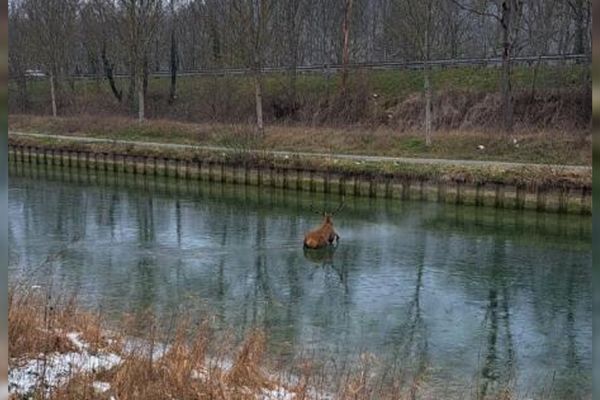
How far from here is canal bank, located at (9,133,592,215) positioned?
18.5 meters

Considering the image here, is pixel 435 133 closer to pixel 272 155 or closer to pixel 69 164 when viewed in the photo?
pixel 272 155

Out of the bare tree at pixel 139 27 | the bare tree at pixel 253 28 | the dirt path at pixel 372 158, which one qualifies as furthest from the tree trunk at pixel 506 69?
the bare tree at pixel 139 27

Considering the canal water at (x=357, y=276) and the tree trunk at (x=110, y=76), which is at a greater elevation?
the tree trunk at (x=110, y=76)

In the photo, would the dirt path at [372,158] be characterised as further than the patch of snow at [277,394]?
Yes

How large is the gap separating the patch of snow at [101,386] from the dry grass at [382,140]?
1670cm

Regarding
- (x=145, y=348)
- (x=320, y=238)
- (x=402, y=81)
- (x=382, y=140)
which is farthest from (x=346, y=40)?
(x=145, y=348)

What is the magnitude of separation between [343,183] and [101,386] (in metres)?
16.0

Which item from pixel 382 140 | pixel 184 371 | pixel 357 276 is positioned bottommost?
pixel 357 276

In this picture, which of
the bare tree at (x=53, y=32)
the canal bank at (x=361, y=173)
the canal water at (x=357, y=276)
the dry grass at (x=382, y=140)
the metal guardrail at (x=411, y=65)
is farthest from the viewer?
the bare tree at (x=53, y=32)

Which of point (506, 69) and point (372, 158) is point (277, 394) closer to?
point (372, 158)

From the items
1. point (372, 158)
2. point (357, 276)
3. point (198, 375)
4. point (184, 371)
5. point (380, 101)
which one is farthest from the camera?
point (380, 101)

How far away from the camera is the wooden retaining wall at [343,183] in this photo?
1834cm

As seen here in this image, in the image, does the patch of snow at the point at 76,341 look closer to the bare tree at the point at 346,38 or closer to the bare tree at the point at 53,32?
the bare tree at the point at 346,38

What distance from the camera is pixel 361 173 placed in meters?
21.0
